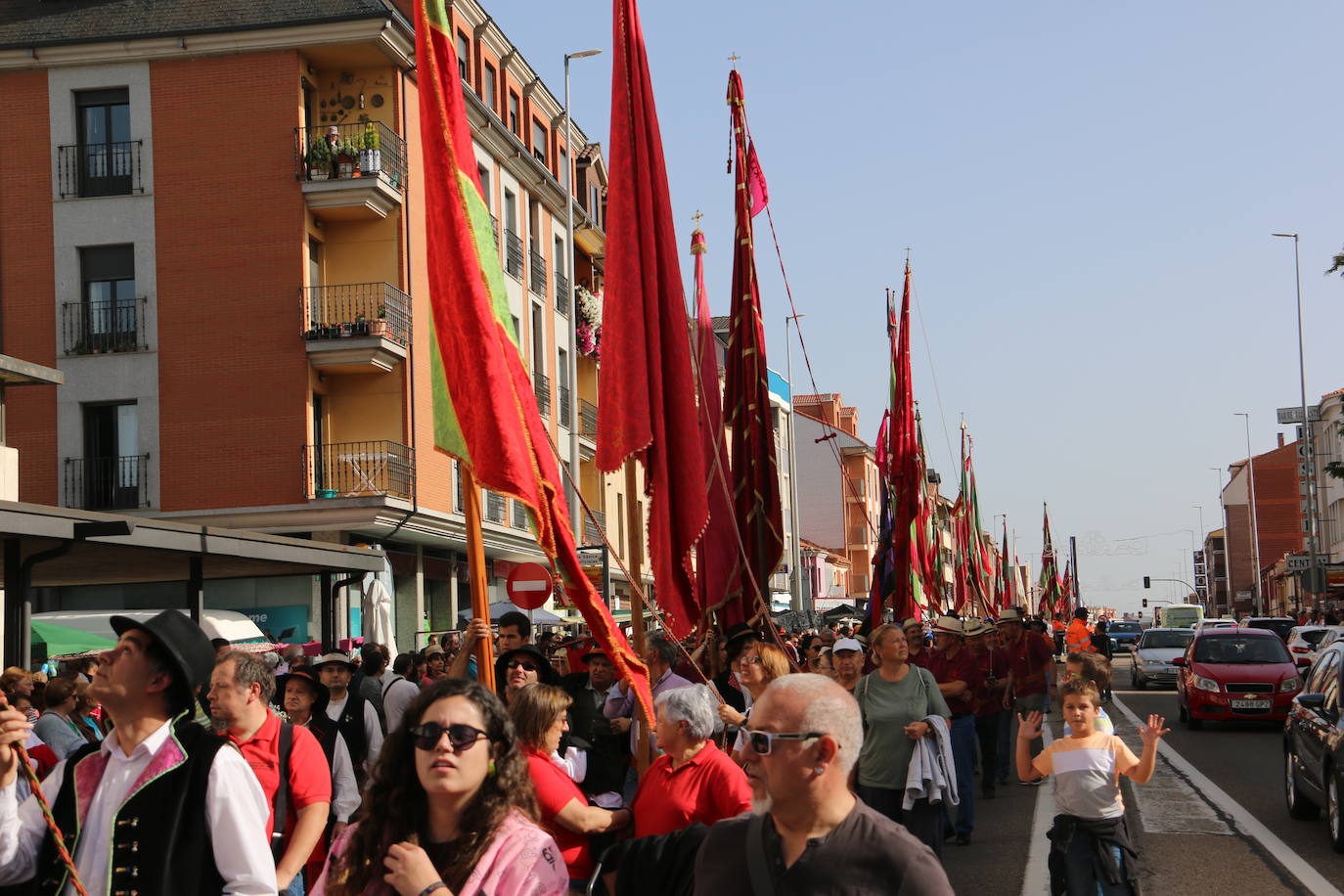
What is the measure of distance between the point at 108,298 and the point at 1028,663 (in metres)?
20.3

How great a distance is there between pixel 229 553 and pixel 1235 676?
49.4 ft

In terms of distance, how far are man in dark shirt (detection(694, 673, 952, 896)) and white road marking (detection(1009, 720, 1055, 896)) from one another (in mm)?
4733

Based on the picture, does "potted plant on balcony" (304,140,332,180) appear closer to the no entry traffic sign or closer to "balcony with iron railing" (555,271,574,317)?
"balcony with iron railing" (555,271,574,317)

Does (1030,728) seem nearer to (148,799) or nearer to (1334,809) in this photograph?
(148,799)

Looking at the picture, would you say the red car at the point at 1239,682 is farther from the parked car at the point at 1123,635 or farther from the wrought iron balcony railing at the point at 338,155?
the parked car at the point at 1123,635

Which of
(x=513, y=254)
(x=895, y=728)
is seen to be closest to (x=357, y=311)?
(x=513, y=254)

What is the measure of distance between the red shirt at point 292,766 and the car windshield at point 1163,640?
110ft

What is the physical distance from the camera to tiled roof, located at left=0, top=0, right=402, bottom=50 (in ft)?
95.8

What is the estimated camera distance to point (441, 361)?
732cm

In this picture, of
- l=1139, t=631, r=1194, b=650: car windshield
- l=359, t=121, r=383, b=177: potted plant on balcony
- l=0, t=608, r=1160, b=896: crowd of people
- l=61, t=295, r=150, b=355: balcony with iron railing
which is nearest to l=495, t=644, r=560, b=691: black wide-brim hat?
l=0, t=608, r=1160, b=896: crowd of people

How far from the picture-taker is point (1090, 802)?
7.42 metres

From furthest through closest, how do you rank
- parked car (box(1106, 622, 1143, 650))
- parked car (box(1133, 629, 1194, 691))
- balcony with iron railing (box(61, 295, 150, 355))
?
parked car (box(1106, 622, 1143, 650)) < parked car (box(1133, 629, 1194, 691)) < balcony with iron railing (box(61, 295, 150, 355))

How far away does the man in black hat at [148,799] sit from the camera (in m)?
4.04

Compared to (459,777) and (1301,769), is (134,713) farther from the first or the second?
(1301,769)
